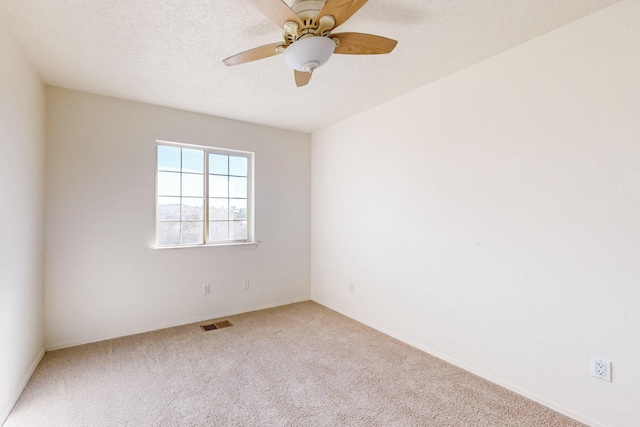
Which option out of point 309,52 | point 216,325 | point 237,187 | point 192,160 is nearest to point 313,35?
point 309,52

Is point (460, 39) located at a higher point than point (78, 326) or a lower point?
higher

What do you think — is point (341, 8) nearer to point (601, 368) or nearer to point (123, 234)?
point (601, 368)

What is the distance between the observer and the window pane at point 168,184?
3350 millimetres

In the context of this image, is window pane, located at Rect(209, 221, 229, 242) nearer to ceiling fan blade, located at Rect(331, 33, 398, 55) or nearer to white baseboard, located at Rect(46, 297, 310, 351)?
white baseboard, located at Rect(46, 297, 310, 351)

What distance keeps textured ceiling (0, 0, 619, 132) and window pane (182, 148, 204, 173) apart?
652mm

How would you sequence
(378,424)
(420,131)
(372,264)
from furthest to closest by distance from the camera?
(372,264) < (420,131) < (378,424)

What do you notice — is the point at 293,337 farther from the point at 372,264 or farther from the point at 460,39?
the point at 460,39

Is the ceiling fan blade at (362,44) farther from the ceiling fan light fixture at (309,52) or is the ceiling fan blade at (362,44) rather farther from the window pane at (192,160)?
the window pane at (192,160)

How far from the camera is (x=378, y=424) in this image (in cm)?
179

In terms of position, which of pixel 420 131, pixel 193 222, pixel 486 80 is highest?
pixel 486 80

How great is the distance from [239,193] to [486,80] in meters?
2.98

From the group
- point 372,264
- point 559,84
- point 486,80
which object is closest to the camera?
point 559,84

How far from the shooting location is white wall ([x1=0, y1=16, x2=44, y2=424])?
1839 mm

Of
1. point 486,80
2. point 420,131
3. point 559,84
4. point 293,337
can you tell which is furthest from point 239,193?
point 559,84
